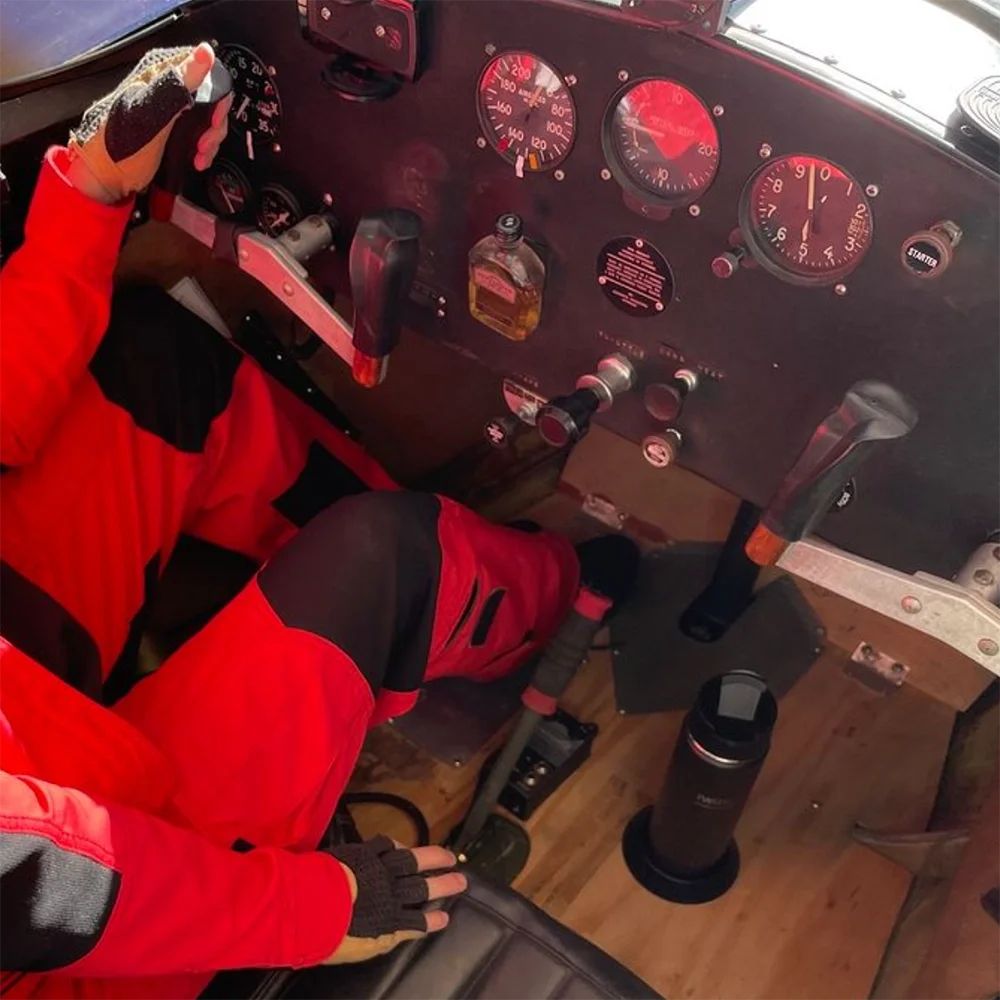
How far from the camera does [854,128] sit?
2.45ft

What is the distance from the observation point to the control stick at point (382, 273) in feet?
3.19

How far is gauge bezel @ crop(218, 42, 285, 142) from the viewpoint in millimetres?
1044

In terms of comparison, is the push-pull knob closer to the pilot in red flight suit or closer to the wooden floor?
the pilot in red flight suit

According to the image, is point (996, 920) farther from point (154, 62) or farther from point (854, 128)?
point (154, 62)

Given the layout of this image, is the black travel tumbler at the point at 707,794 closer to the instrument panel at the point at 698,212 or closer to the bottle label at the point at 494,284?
the instrument panel at the point at 698,212

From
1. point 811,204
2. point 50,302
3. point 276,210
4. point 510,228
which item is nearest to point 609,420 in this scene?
point 510,228

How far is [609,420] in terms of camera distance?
106cm

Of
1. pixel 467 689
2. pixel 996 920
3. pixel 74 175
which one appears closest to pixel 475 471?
pixel 467 689

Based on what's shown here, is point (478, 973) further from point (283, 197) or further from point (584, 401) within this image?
point (283, 197)

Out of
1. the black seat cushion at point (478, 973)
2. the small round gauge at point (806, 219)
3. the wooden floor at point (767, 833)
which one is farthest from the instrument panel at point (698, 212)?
the wooden floor at point (767, 833)

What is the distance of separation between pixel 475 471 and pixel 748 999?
0.79m

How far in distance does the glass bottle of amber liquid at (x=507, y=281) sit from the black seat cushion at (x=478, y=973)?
54 centimetres

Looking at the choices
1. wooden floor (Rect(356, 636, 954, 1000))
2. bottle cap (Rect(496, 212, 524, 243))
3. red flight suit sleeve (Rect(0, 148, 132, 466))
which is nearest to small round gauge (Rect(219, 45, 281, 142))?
red flight suit sleeve (Rect(0, 148, 132, 466))

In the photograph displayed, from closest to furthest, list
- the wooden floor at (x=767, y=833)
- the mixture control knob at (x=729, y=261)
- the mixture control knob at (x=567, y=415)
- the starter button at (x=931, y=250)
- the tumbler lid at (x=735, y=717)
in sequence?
the starter button at (x=931, y=250) → the mixture control knob at (x=729, y=261) → the mixture control knob at (x=567, y=415) → the tumbler lid at (x=735, y=717) → the wooden floor at (x=767, y=833)
